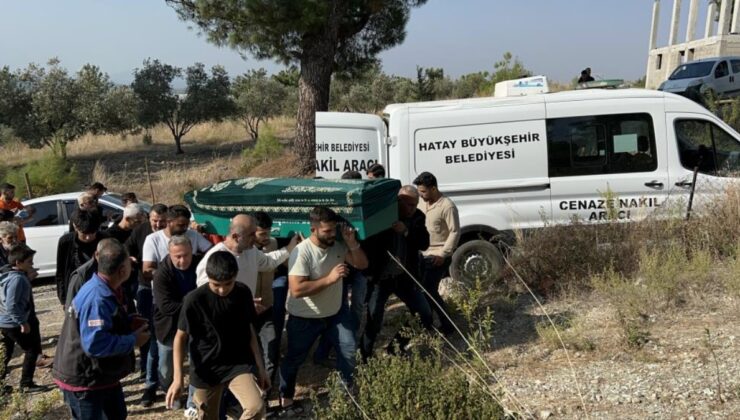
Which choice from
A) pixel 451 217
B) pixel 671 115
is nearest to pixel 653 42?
pixel 671 115

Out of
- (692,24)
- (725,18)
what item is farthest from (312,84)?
(692,24)

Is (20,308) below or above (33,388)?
above

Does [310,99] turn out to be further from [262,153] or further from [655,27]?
[655,27]

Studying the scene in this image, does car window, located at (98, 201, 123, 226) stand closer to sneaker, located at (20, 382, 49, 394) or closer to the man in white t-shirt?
sneaker, located at (20, 382, 49, 394)

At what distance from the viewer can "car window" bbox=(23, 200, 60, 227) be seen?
33.4ft

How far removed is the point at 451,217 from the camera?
6148 millimetres

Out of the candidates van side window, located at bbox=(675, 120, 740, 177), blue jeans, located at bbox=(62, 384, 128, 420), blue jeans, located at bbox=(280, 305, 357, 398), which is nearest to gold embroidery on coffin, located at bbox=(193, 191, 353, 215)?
blue jeans, located at bbox=(280, 305, 357, 398)

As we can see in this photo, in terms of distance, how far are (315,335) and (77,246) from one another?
97.8 inches

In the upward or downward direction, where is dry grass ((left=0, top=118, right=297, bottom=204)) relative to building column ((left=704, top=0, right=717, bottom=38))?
downward

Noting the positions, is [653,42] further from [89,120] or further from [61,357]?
[61,357]

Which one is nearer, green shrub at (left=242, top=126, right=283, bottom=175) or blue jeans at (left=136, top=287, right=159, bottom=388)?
blue jeans at (left=136, top=287, right=159, bottom=388)

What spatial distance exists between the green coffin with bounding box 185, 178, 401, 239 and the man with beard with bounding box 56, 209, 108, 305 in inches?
36.3

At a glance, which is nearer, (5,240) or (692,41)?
(5,240)

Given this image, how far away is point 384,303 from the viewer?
18.4ft
